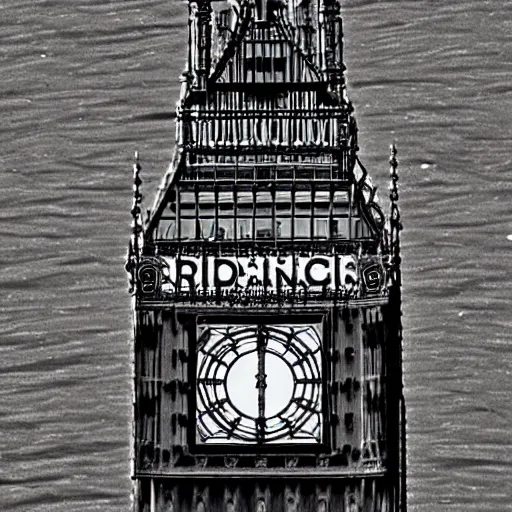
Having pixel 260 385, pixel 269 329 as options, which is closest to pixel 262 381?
pixel 260 385

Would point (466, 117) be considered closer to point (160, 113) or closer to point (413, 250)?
point (413, 250)

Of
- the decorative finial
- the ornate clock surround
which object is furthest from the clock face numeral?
the decorative finial

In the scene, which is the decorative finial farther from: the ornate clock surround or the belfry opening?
the ornate clock surround

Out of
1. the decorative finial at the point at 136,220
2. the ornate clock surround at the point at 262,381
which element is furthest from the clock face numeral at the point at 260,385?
the decorative finial at the point at 136,220

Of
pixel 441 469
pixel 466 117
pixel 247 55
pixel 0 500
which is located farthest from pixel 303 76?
pixel 0 500

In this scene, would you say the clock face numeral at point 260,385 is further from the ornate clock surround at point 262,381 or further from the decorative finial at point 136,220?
the decorative finial at point 136,220

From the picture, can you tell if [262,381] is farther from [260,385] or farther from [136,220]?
[136,220]

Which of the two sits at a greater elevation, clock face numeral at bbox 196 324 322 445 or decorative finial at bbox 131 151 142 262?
decorative finial at bbox 131 151 142 262
